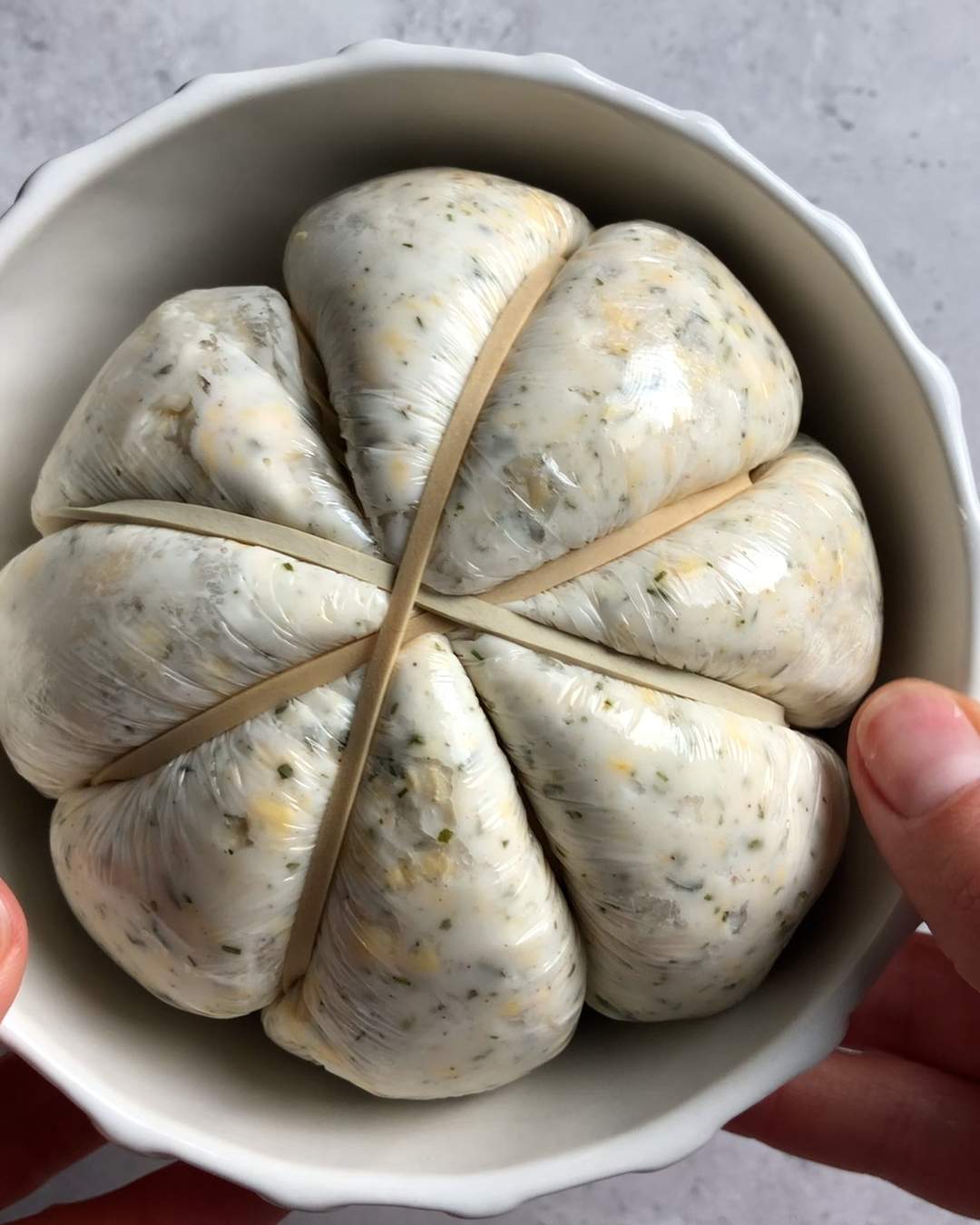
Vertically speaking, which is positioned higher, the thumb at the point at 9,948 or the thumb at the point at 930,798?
the thumb at the point at 930,798

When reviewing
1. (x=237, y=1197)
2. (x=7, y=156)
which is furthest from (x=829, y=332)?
(x=237, y=1197)

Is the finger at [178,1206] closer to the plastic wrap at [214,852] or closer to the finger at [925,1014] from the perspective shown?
the plastic wrap at [214,852]

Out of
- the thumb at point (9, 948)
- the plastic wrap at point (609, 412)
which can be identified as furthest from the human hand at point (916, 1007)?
the thumb at point (9, 948)

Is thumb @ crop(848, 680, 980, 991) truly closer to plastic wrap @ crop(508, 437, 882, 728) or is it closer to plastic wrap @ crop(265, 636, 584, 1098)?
plastic wrap @ crop(508, 437, 882, 728)

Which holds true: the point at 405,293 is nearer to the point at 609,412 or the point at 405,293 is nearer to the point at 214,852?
the point at 609,412

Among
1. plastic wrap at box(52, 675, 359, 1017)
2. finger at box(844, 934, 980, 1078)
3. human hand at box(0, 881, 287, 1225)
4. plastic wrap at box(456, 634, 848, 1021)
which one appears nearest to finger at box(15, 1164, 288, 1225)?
human hand at box(0, 881, 287, 1225)
